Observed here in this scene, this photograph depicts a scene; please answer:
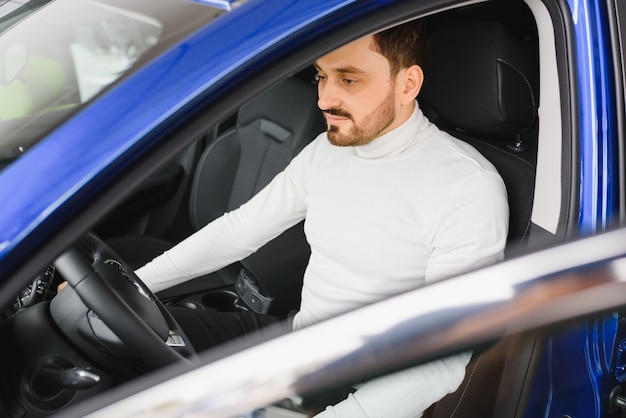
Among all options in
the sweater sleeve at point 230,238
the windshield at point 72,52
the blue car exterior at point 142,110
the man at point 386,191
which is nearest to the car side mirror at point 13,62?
the windshield at point 72,52

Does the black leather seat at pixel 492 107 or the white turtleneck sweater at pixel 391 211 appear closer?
the black leather seat at pixel 492 107

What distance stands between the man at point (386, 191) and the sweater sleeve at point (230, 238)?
0.32ft

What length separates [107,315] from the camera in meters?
1.30

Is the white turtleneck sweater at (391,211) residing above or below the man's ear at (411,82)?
below

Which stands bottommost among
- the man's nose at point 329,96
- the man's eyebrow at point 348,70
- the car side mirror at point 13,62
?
the man's nose at point 329,96

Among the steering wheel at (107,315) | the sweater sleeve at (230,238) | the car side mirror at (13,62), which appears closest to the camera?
the car side mirror at (13,62)

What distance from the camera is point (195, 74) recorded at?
2.93ft

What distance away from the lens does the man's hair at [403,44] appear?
147 cm

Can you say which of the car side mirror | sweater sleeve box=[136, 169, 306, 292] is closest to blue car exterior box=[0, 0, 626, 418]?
the car side mirror

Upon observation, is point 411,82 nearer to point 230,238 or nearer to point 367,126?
point 367,126

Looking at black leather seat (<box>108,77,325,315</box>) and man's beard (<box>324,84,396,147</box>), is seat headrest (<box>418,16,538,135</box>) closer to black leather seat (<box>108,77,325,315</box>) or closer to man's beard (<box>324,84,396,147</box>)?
man's beard (<box>324,84,396,147</box>)

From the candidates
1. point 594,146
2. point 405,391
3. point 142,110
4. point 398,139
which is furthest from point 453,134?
point 142,110

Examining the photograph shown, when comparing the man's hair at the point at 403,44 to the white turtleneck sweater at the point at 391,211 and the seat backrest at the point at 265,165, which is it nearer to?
the white turtleneck sweater at the point at 391,211

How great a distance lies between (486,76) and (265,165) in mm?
942
